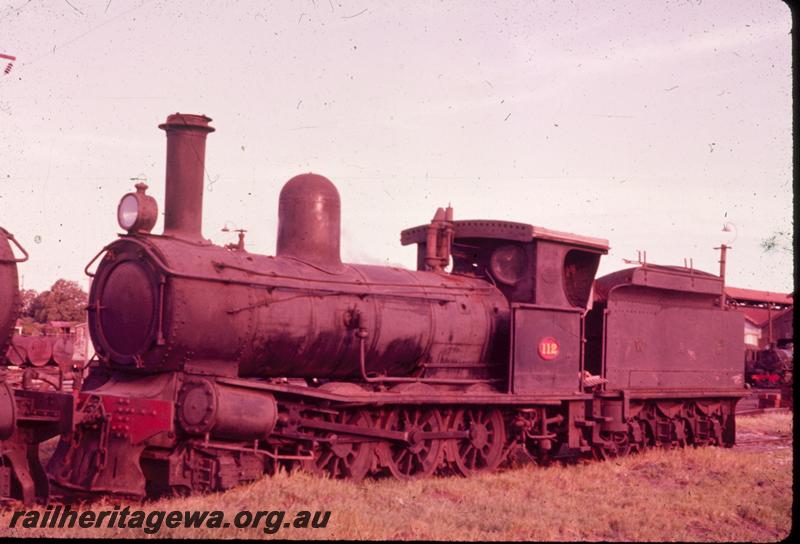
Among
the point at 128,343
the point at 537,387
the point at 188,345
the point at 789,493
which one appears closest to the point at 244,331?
the point at 188,345

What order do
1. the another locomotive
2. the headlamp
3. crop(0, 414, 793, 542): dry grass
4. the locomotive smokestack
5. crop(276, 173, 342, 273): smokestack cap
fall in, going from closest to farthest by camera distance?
crop(0, 414, 793, 542): dry grass → the another locomotive → the headlamp → the locomotive smokestack → crop(276, 173, 342, 273): smokestack cap

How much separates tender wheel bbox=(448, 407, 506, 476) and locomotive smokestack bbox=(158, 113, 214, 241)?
418 cm

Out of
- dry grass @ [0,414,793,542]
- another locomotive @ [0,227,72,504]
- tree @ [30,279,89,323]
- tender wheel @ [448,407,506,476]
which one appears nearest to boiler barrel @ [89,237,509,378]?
tender wheel @ [448,407,506,476]

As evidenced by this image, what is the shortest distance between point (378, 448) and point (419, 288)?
6.75 feet

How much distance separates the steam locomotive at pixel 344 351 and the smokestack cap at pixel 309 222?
0.02 metres

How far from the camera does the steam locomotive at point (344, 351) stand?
356 inches

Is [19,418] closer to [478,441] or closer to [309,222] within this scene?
[309,222]

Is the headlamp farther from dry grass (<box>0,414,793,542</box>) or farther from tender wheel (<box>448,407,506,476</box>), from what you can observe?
tender wheel (<box>448,407,506,476</box>)

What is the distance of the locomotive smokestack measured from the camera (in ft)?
32.1

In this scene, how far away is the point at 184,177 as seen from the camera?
9828 mm

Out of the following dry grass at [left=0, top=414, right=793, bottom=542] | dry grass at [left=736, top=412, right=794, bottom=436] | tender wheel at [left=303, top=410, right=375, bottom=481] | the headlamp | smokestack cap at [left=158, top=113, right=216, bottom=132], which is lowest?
dry grass at [left=736, top=412, right=794, bottom=436]

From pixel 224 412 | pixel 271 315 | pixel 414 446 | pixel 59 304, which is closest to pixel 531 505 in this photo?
pixel 414 446

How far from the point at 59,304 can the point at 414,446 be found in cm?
4585

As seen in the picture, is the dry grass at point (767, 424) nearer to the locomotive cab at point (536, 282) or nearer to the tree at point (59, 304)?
the locomotive cab at point (536, 282)
